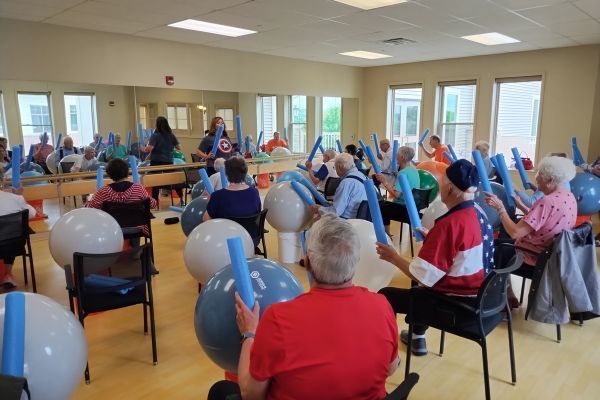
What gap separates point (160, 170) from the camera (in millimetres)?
6160

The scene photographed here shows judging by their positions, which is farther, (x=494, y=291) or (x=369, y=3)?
(x=369, y=3)

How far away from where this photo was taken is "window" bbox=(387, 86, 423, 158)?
32.6 feet

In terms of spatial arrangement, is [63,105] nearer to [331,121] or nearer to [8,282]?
[8,282]

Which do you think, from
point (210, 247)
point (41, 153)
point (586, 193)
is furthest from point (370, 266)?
point (41, 153)

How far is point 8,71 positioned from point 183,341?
4.55 m

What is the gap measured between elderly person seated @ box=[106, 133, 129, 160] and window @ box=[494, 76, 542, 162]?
22.7 feet

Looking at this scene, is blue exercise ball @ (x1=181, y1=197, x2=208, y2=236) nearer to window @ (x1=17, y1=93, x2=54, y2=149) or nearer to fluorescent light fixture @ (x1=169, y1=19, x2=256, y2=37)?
fluorescent light fixture @ (x1=169, y1=19, x2=256, y2=37)

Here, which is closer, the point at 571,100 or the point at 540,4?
the point at 540,4

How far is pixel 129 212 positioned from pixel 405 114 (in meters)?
7.95

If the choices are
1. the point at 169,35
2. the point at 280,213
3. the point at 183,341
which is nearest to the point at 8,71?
the point at 169,35

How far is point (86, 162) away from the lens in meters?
5.92

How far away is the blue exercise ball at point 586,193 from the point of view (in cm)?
451

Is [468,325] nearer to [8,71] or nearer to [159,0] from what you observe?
[159,0]

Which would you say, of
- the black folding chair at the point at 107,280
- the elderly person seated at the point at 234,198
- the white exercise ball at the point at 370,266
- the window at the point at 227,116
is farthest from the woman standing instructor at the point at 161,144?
the white exercise ball at the point at 370,266
